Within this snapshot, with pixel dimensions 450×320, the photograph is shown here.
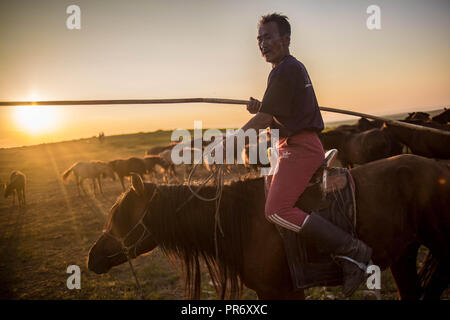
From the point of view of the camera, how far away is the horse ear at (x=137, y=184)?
2.51m

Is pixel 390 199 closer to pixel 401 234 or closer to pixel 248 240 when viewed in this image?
pixel 401 234

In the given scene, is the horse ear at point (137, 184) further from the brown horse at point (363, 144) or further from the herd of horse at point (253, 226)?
the brown horse at point (363, 144)

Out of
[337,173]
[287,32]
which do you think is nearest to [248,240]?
[337,173]

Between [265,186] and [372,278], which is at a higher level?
[265,186]

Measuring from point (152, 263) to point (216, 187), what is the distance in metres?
4.41

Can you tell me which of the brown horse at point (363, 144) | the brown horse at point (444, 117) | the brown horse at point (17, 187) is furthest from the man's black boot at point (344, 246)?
the brown horse at point (444, 117)

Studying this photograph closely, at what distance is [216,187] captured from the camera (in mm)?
2711

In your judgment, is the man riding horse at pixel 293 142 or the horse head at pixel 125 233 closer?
the man riding horse at pixel 293 142

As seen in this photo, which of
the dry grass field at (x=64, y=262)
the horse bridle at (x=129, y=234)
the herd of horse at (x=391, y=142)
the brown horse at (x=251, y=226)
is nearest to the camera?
the brown horse at (x=251, y=226)

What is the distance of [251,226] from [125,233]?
1.51 meters

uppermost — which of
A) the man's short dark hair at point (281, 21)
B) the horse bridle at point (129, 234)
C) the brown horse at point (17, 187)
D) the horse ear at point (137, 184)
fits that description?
the man's short dark hair at point (281, 21)

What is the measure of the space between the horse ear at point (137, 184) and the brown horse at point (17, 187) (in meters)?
14.1

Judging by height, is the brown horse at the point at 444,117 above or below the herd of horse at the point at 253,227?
above

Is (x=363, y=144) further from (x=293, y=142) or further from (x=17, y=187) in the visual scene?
(x=17, y=187)
